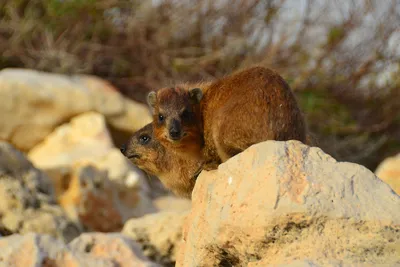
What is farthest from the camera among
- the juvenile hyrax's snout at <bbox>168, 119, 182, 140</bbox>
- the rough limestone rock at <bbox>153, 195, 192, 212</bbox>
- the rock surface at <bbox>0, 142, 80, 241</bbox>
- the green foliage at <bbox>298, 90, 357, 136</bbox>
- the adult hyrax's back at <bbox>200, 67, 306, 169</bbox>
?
the green foliage at <bbox>298, 90, 357, 136</bbox>

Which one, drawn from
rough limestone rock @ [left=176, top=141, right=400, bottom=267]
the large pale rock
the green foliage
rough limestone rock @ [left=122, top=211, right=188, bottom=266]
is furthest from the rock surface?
the green foliage

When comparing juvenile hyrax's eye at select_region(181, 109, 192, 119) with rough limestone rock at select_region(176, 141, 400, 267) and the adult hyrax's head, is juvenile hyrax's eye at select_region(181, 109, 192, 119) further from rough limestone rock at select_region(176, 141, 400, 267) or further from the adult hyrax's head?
rough limestone rock at select_region(176, 141, 400, 267)

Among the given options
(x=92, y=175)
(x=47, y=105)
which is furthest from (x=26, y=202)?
(x=47, y=105)

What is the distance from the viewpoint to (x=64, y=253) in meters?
5.38

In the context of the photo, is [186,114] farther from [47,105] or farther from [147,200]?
[47,105]

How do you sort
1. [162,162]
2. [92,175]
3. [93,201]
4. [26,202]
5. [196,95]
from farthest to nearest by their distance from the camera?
[92,175]
[93,201]
[26,202]
[162,162]
[196,95]

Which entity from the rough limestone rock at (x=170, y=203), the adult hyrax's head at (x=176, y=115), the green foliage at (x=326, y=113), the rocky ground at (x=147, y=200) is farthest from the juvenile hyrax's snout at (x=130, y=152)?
the green foliage at (x=326, y=113)

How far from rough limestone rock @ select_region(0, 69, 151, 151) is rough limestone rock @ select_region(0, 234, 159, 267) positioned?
5.39m

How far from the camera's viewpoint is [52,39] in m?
12.2

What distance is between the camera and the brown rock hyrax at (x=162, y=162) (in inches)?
243

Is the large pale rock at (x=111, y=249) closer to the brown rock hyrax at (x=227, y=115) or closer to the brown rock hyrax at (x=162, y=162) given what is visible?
the brown rock hyrax at (x=162, y=162)

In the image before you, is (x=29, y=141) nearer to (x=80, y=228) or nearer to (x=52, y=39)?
(x=52, y=39)

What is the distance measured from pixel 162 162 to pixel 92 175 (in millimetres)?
2943

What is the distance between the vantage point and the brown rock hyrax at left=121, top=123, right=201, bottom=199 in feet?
20.2
